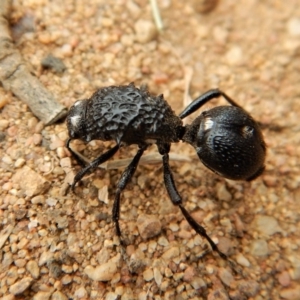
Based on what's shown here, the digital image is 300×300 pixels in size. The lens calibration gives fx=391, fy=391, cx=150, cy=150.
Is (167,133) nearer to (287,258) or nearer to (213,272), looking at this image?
(213,272)

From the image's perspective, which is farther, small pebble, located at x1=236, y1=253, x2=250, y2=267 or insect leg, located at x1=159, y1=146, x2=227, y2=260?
small pebble, located at x1=236, y1=253, x2=250, y2=267

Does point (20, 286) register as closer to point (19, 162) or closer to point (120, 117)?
point (19, 162)

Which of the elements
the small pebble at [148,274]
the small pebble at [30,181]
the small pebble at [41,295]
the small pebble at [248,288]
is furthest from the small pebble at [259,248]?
the small pebble at [30,181]

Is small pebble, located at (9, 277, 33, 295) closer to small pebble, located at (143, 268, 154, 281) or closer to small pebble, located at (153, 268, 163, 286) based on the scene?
small pebble, located at (143, 268, 154, 281)

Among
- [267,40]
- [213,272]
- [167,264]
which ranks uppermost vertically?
[267,40]

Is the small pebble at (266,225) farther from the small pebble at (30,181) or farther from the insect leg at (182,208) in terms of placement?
the small pebble at (30,181)

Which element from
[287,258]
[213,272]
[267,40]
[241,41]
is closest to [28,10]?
[241,41]

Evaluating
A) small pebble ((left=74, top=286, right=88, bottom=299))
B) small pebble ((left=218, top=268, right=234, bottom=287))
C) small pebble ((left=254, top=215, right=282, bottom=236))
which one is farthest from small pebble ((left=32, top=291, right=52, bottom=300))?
small pebble ((left=254, top=215, right=282, bottom=236))
